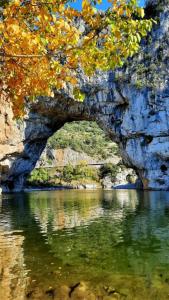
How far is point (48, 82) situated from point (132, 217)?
1496 centimetres

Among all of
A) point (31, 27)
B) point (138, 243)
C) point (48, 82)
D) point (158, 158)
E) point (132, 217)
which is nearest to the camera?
point (31, 27)

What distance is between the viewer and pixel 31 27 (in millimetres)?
8438

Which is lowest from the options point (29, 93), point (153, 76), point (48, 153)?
point (29, 93)

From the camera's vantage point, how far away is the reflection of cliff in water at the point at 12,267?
28.2 ft

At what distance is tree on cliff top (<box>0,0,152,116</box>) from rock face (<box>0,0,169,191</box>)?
147 feet

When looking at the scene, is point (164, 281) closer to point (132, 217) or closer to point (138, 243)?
point (138, 243)

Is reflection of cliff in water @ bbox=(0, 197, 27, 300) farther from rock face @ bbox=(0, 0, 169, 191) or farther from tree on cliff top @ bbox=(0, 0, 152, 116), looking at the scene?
rock face @ bbox=(0, 0, 169, 191)

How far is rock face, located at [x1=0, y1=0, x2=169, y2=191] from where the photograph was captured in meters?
55.8

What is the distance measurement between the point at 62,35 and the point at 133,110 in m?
50.1

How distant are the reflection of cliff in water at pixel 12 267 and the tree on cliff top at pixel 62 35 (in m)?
5.58

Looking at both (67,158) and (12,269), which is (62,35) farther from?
(67,158)

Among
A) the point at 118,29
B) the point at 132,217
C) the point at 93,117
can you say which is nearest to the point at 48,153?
the point at 93,117

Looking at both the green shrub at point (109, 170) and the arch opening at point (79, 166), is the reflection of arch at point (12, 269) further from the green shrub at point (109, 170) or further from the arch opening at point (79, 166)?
the green shrub at point (109, 170)

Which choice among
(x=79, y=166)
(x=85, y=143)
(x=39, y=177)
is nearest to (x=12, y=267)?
(x=39, y=177)
